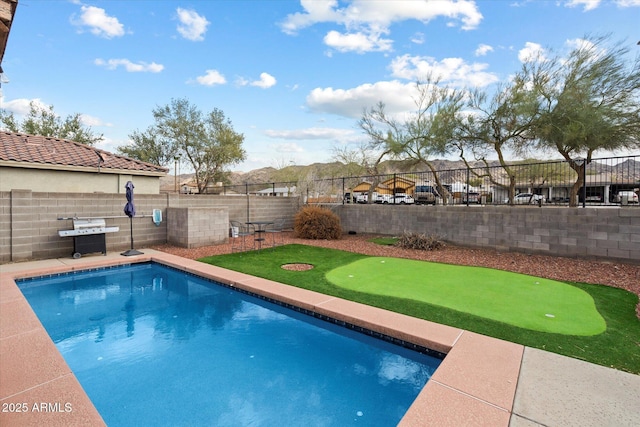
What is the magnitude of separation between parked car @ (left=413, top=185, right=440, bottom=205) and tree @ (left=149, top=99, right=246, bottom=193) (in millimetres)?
16537

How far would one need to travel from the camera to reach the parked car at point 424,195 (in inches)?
457

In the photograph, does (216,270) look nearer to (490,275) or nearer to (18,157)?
(490,275)

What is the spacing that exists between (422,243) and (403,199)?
3.59 metres

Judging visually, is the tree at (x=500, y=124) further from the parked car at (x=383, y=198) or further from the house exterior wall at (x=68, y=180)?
the house exterior wall at (x=68, y=180)

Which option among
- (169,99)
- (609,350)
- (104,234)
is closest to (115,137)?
(169,99)

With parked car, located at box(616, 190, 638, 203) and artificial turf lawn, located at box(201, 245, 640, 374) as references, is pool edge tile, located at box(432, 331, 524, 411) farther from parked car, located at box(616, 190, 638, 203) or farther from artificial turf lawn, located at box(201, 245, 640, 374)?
parked car, located at box(616, 190, 638, 203)

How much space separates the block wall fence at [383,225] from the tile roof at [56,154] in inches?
138

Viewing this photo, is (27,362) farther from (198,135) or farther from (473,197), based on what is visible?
(198,135)

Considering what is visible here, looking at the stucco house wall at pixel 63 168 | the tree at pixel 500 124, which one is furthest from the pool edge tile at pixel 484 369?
the stucco house wall at pixel 63 168

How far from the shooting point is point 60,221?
7.93 m

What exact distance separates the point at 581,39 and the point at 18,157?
17749 millimetres

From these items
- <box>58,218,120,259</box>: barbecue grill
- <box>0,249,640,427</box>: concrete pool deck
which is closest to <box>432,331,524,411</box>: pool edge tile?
<box>0,249,640,427</box>: concrete pool deck

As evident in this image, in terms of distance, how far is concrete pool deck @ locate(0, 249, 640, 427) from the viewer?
2.13m

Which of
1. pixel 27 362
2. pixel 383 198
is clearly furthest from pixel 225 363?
pixel 383 198
